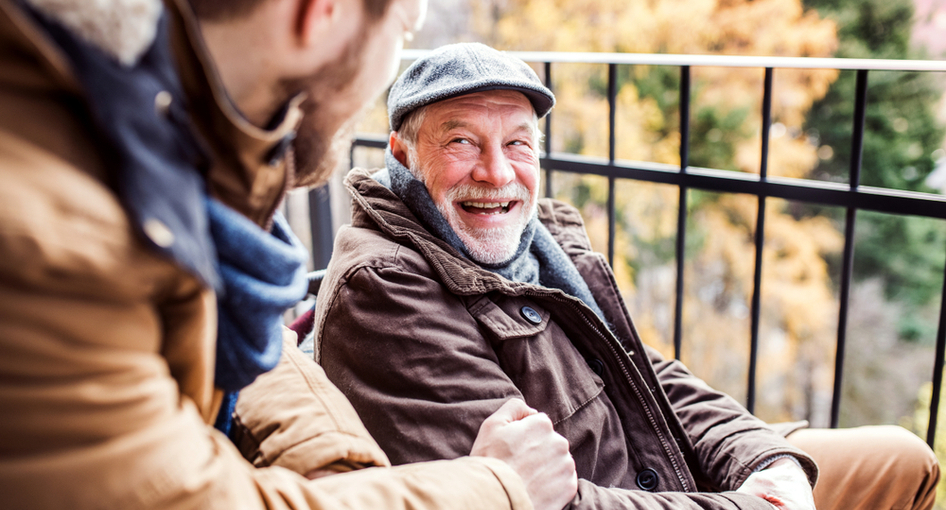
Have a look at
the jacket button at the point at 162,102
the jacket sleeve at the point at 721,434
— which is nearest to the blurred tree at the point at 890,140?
the jacket sleeve at the point at 721,434

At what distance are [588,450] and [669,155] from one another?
8.63m

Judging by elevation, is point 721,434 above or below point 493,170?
below

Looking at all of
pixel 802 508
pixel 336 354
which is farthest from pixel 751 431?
pixel 336 354

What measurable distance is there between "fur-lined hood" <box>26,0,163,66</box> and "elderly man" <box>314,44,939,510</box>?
3.03 feet

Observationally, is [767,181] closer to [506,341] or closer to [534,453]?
[506,341]

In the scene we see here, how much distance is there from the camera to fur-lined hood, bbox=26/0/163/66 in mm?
560

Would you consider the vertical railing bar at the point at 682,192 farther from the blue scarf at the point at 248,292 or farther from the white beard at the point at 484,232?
the blue scarf at the point at 248,292

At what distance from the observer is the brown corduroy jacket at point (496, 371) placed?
1.41 meters

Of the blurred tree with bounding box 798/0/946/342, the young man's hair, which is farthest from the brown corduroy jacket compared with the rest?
the blurred tree with bounding box 798/0/946/342

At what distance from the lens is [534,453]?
1.27 meters

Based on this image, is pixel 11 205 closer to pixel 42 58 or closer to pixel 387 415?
pixel 42 58

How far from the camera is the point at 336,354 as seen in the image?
59.1 inches

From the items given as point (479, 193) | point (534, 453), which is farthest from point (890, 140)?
point (534, 453)

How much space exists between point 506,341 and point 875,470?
3.71 feet
